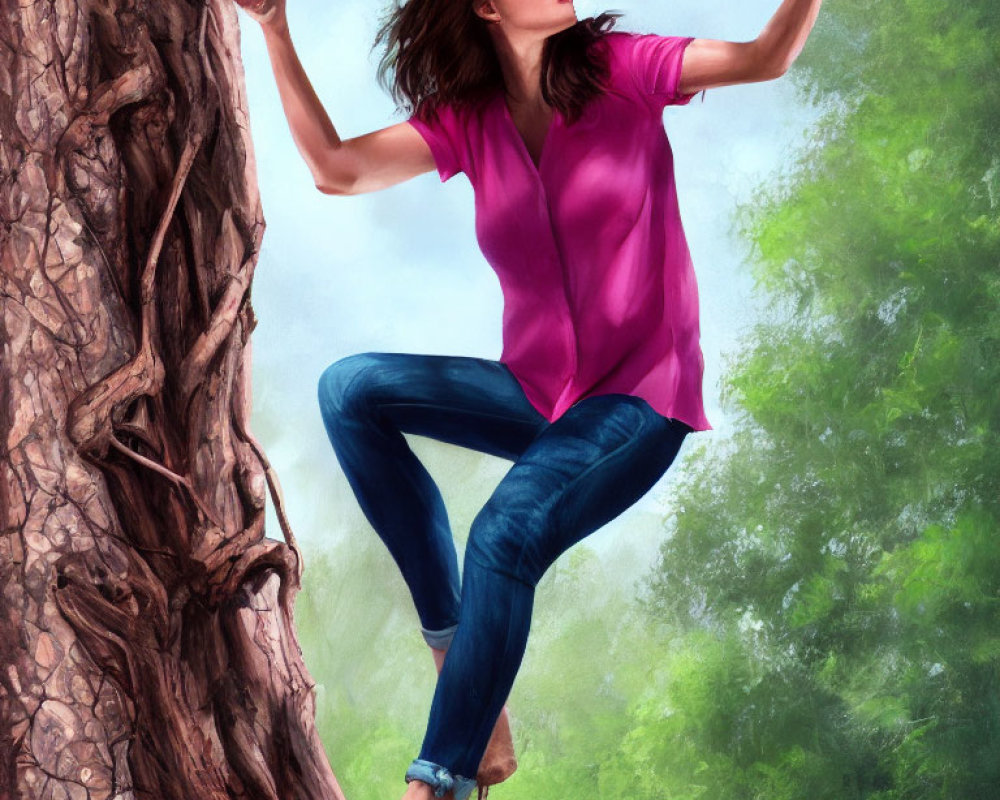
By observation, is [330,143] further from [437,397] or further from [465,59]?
[437,397]

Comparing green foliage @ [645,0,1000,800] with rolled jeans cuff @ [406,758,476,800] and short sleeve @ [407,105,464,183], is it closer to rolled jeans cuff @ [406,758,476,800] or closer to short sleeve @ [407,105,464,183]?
short sleeve @ [407,105,464,183]

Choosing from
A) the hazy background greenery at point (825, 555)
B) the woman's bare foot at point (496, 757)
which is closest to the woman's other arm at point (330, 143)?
the woman's bare foot at point (496, 757)

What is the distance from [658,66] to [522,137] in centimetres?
19

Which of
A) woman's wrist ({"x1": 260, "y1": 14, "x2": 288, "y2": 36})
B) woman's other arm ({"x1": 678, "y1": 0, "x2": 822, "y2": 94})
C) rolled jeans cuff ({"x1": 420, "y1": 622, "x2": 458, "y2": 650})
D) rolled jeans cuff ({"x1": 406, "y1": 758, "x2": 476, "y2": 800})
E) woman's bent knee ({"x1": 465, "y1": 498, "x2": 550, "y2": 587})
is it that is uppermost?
woman's wrist ({"x1": 260, "y1": 14, "x2": 288, "y2": 36})

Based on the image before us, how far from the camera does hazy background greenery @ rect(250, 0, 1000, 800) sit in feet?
9.96

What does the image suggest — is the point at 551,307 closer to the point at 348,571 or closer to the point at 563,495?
the point at 563,495

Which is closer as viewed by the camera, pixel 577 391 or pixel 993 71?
pixel 577 391

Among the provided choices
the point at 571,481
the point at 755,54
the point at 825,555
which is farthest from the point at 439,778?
the point at 825,555

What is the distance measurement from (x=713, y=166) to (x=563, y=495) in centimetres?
173

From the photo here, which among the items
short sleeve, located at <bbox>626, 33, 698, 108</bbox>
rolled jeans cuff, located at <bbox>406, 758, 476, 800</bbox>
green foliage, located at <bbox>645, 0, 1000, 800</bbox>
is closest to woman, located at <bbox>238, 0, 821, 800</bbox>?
short sleeve, located at <bbox>626, 33, 698, 108</bbox>

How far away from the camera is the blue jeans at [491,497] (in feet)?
4.65

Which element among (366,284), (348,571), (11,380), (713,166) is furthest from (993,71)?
(11,380)

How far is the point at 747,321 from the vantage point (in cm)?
315

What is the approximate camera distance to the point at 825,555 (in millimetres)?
3219
